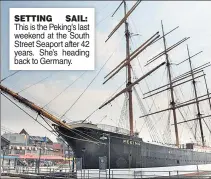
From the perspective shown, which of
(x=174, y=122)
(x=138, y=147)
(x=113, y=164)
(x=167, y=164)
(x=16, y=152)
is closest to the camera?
(x=113, y=164)

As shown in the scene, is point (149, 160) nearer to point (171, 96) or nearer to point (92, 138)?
point (92, 138)

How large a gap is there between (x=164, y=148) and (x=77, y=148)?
1198 cm

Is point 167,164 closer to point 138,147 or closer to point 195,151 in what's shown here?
point 138,147

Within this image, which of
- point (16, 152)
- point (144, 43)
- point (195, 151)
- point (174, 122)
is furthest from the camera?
point (16, 152)

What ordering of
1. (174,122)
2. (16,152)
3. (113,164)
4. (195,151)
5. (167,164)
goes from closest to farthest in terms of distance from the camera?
(113,164), (167,164), (195,151), (174,122), (16,152)

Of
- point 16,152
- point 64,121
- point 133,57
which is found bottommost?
point 16,152

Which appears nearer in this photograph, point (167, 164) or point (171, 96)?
point (167, 164)

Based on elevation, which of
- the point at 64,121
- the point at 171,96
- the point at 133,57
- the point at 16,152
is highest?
the point at 133,57

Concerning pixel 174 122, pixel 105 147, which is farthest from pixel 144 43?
pixel 174 122

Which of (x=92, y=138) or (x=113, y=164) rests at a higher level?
(x=92, y=138)

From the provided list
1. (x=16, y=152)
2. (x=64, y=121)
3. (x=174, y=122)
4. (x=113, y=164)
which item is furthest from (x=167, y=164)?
(x=16, y=152)

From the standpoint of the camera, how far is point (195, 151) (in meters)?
43.1

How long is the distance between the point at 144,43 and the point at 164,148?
1428 cm

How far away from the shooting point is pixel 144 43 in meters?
34.9
